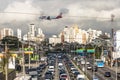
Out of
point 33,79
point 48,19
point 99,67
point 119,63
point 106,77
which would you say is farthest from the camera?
point 119,63

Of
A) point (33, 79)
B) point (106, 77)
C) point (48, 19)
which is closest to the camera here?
point (48, 19)

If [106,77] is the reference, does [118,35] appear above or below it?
above

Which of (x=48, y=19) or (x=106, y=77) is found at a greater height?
(x=48, y=19)

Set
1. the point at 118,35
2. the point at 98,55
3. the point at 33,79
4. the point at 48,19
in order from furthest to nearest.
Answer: the point at 98,55 < the point at 118,35 < the point at 33,79 < the point at 48,19

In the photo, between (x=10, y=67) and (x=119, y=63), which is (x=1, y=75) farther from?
(x=119, y=63)

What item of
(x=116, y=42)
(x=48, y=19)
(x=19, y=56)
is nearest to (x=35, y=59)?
(x=19, y=56)

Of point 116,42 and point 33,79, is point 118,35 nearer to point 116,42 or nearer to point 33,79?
point 116,42

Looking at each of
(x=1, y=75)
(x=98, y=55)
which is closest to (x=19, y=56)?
(x=98, y=55)

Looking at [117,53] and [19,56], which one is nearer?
[117,53]

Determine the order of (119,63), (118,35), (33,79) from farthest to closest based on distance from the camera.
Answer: (118,35) < (119,63) < (33,79)
